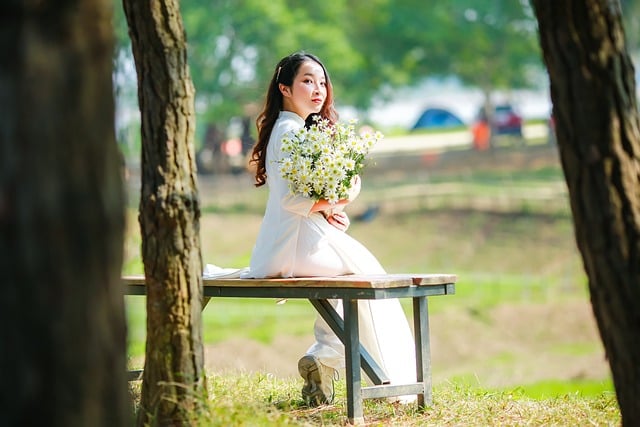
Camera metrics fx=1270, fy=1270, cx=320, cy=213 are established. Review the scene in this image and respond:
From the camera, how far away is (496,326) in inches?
988

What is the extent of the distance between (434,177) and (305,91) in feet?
91.3

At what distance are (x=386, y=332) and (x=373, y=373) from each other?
17.9 inches

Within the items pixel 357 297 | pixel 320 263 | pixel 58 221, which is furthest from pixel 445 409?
pixel 58 221

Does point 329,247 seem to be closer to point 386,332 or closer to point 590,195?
point 386,332

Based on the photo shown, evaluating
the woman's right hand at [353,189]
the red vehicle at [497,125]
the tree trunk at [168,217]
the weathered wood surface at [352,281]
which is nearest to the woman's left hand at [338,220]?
the woman's right hand at [353,189]

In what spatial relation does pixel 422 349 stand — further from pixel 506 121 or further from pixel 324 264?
pixel 506 121

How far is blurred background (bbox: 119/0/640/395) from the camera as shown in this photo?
78.6 ft

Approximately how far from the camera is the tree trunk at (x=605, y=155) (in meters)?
4.19

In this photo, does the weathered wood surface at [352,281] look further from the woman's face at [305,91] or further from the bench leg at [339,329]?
the woman's face at [305,91]

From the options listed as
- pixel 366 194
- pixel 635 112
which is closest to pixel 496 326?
pixel 366 194

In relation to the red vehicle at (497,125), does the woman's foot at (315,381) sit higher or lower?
lower

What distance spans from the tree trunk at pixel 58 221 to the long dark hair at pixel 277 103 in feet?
13.1

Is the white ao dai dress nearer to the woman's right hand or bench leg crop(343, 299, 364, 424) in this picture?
the woman's right hand

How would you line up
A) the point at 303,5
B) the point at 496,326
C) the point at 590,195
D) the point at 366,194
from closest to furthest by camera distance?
the point at 590,195 → the point at 496,326 → the point at 366,194 → the point at 303,5
